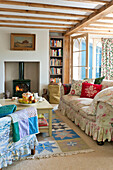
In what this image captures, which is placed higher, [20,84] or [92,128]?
[20,84]

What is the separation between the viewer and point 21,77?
6.74m

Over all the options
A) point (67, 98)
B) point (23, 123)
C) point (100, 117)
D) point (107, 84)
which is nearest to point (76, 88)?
point (67, 98)

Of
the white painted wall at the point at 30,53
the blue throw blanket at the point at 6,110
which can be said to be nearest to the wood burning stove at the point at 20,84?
the white painted wall at the point at 30,53

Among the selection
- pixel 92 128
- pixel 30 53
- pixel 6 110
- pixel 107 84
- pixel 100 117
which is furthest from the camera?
pixel 30 53

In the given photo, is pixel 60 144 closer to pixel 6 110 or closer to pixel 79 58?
pixel 6 110

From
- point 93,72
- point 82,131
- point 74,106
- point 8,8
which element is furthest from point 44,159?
point 93,72

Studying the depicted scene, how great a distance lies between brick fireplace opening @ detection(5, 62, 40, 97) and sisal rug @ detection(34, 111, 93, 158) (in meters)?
3.26

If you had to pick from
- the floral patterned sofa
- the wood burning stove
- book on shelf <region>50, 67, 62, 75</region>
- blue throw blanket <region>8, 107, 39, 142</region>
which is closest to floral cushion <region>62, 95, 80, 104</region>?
the floral patterned sofa

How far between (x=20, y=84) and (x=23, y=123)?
452 cm

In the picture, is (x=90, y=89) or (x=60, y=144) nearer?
(x=60, y=144)

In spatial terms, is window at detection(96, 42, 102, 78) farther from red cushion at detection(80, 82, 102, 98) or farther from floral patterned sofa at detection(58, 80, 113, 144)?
floral patterned sofa at detection(58, 80, 113, 144)

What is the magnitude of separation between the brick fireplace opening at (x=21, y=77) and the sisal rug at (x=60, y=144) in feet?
10.7

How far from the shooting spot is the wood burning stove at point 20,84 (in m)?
6.58

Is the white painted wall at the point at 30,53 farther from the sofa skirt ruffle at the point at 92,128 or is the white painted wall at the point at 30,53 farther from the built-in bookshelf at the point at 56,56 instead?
the sofa skirt ruffle at the point at 92,128
